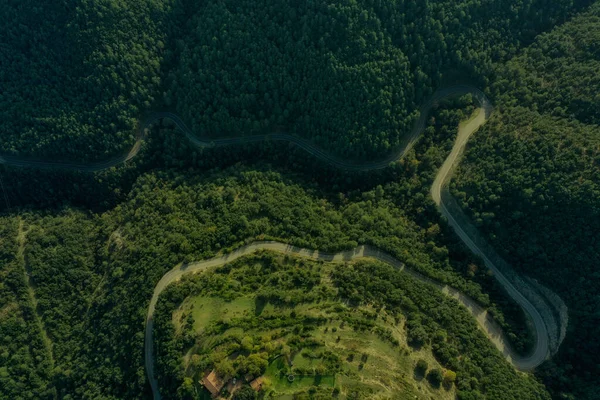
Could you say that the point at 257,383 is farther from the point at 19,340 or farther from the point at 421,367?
the point at 19,340

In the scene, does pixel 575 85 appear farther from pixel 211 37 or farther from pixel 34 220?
pixel 34 220

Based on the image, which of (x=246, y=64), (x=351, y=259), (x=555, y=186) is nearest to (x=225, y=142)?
(x=246, y=64)

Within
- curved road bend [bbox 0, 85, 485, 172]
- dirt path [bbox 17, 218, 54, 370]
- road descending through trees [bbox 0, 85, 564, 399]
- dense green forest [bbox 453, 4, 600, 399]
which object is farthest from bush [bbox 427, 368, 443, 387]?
dirt path [bbox 17, 218, 54, 370]

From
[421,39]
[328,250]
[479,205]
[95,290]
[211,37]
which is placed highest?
[421,39]

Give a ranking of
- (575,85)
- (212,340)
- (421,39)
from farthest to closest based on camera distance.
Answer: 1. (421,39)
2. (575,85)
3. (212,340)

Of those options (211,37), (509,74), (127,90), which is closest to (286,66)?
(211,37)

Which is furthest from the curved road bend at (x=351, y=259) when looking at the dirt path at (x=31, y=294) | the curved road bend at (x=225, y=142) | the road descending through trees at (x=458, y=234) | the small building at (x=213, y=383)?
the dirt path at (x=31, y=294)
